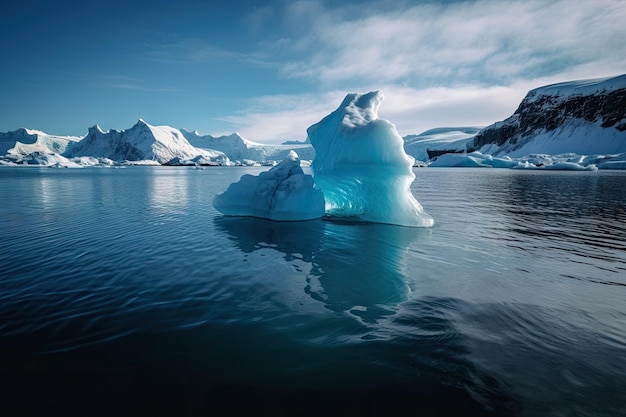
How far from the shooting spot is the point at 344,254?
817 centimetres

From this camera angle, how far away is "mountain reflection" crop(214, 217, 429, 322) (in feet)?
17.7

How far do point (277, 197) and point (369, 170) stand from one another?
4249mm

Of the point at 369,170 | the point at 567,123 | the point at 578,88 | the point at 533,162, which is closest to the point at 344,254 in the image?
the point at 369,170

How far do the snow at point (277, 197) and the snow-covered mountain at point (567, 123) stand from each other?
12134 cm

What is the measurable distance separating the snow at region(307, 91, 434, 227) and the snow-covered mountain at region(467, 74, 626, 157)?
119252 mm

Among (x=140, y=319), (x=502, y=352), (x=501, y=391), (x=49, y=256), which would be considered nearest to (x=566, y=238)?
(x=502, y=352)

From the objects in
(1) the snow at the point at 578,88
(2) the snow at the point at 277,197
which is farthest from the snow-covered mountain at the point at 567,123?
(2) the snow at the point at 277,197

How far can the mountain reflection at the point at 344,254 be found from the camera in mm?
5383

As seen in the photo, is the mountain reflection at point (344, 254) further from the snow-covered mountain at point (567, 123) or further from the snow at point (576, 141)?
the snow-covered mountain at point (567, 123)

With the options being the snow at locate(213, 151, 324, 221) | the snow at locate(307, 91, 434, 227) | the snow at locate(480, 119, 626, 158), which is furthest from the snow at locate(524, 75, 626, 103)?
the snow at locate(213, 151, 324, 221)

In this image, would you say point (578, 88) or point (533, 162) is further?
point (578, 88)

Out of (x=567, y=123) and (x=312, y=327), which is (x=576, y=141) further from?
(x=312, y=327)

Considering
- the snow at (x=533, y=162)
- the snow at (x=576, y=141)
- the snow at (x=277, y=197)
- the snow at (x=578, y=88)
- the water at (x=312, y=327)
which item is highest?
the snow at (x=578, y=88)

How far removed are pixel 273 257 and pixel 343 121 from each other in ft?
25.4
